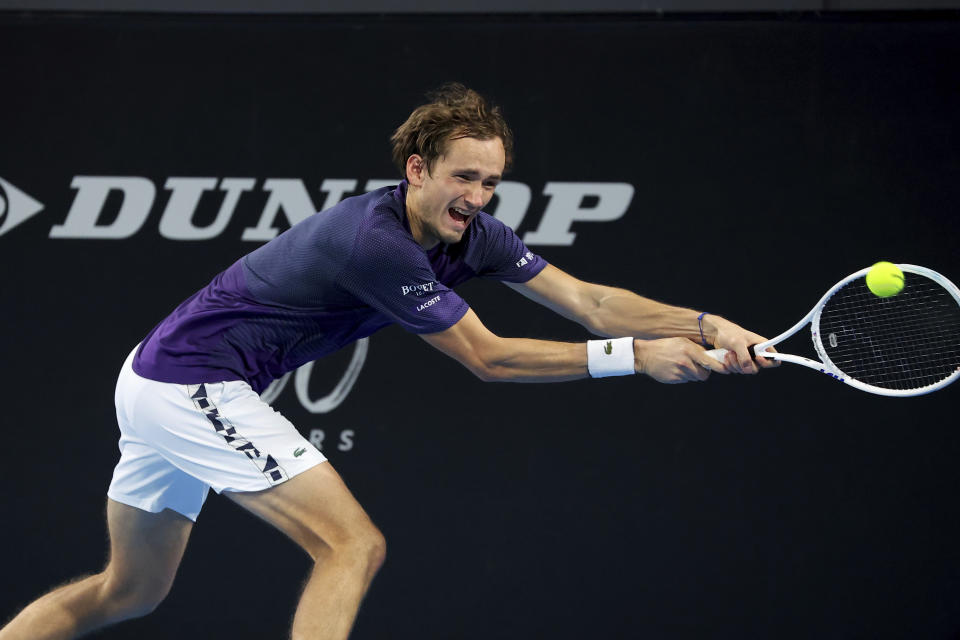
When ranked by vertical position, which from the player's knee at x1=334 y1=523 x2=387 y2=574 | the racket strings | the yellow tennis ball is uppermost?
the racket strings

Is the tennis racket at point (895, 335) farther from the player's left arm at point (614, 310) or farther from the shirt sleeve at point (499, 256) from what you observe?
the shirt sleeve at point (499, 256)

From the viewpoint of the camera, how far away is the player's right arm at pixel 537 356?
9.61 ft

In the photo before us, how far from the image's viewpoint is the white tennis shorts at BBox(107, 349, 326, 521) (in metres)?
2.90

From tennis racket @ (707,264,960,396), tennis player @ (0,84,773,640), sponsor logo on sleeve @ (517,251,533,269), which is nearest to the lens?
tennis player @ (0,84,773,640)

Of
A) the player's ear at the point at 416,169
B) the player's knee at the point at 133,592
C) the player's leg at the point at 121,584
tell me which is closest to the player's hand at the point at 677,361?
the player's ear at the point at 416,169

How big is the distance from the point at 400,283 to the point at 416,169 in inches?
12.5

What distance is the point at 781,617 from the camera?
431 centimetres

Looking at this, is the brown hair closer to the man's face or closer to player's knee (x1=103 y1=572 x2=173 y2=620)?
the man's face

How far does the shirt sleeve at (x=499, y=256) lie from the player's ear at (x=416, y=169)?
0.27 m

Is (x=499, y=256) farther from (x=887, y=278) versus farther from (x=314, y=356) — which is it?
(x=887, y=278)

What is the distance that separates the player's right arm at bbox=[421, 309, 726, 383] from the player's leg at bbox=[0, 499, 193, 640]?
2.88 feet

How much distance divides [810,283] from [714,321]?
1.36 meters

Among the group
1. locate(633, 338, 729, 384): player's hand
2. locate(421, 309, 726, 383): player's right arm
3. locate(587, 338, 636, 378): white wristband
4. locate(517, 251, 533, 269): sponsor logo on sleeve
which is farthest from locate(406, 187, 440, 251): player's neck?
locate(633, 338, 729, 384): player's hand

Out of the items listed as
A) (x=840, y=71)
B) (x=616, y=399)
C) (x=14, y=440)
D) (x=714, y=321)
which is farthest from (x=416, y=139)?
(x=14, y=440)
